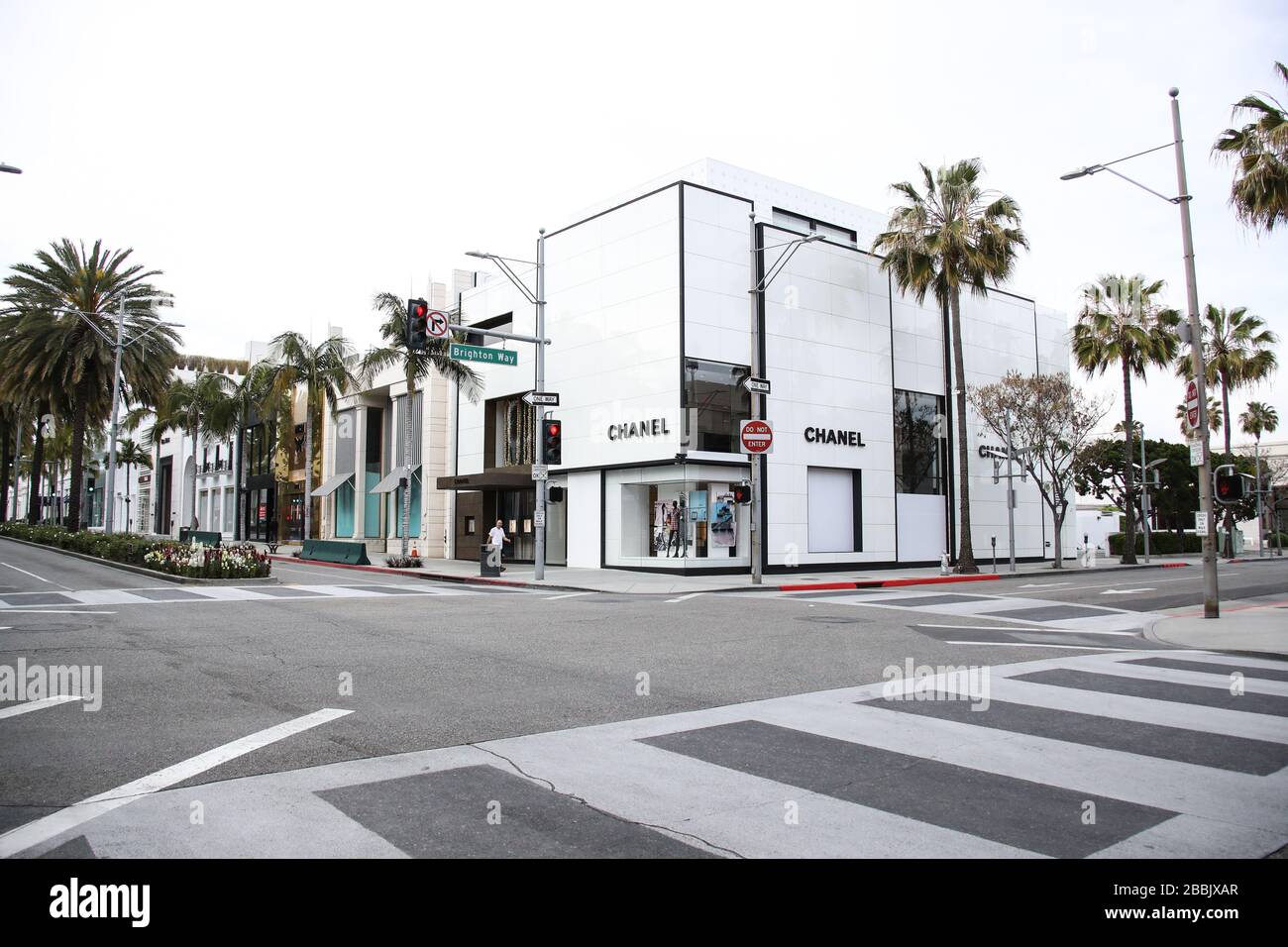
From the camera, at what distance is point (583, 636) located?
12.3 metres

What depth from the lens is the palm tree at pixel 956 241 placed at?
103 ft

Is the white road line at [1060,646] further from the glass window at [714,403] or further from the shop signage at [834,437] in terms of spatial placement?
the shop signage at [834,437]

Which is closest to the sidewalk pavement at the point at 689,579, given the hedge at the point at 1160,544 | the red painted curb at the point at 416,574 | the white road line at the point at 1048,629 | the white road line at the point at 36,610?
the red painted curb at the point at 416,574

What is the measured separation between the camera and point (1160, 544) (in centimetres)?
5734

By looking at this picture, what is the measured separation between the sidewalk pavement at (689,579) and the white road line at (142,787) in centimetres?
1534

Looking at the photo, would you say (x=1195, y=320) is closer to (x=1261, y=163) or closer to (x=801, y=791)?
(x=1261, y=163)

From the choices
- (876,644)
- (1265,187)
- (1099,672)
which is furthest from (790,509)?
(1099,672)

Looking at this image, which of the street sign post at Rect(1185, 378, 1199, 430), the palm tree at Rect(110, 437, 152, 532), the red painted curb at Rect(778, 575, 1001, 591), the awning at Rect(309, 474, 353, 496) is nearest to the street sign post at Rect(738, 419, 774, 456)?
the red painted curb at Rect(778, 575, 1001, 591)

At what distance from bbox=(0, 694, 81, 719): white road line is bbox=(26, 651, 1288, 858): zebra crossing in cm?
316

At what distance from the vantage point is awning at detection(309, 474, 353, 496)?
4944 cm

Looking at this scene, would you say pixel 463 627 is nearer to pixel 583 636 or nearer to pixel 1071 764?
pixel 583 636

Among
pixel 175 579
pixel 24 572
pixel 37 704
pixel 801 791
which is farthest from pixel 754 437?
pixel 24 572

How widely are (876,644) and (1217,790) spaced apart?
257 inches
